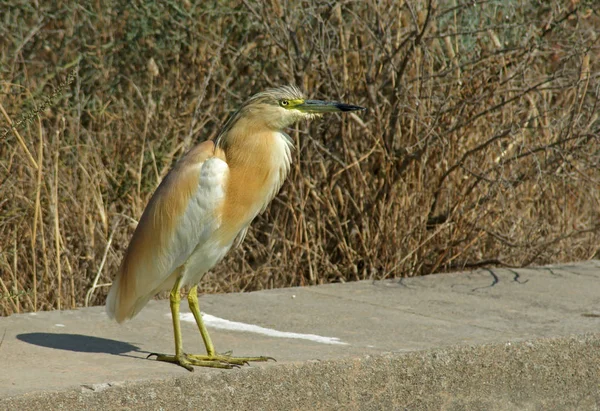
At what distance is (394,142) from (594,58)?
6.91 feet

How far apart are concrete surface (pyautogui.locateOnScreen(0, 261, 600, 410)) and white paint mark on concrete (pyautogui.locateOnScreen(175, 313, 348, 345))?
0.06 metres

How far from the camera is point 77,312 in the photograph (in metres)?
4.61

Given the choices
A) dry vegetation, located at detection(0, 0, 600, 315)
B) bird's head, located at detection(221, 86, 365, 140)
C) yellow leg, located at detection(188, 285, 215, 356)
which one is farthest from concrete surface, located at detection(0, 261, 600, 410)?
bird's head, located at detection(221, 86, 365, 140)

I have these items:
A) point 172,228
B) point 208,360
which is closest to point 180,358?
point 208,360

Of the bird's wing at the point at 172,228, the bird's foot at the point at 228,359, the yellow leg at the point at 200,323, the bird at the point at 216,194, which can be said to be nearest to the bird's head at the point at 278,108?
the bird at the point at 216,194

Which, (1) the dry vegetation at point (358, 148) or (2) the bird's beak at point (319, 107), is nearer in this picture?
(2) the bird's beak at point (319, 107)

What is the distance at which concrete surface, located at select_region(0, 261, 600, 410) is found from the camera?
3.40 meters

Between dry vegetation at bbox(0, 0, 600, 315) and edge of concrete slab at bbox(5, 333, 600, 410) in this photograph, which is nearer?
edge of concrete slab at bbox(5, 333, 600, 410)

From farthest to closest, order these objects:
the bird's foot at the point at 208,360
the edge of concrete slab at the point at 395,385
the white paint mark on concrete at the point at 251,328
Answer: the white paint mark on concrete at the point at 251,328 → the bird's foot at the point at 208,360 → the edge of concrete slab at the point at 395,385

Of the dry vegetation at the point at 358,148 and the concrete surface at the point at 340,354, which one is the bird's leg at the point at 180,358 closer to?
the concrete surface at the point at 340,354

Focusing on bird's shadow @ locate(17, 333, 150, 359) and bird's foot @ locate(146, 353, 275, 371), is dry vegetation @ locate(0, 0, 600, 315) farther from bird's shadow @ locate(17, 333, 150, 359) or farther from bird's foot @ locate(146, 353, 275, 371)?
bird's foot @ locate(146, 353, 275, 371)

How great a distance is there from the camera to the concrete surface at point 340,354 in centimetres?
340

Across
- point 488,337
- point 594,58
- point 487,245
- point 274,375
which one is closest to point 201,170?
point 274,375

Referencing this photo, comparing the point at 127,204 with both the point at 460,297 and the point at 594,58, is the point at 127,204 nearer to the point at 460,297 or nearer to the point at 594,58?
the point at 460,297
